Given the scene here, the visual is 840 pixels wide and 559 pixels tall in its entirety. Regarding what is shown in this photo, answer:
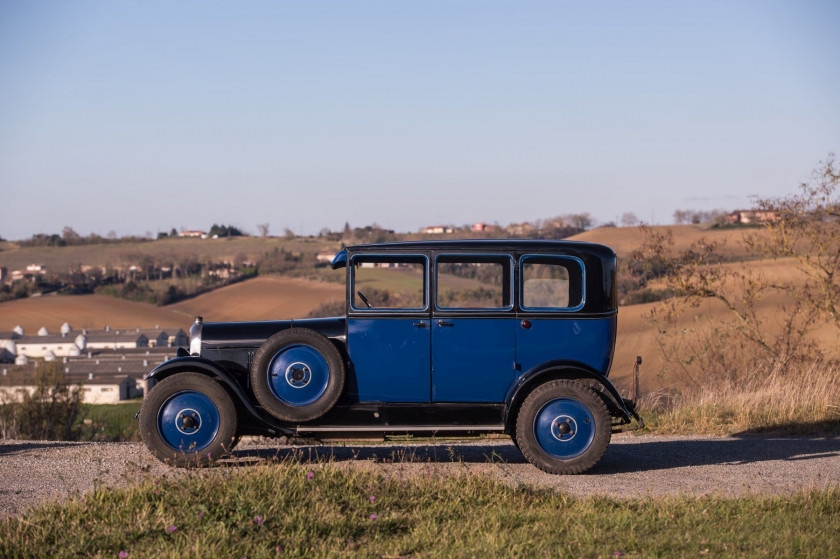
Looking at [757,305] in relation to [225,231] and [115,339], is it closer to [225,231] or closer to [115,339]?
[115,339]

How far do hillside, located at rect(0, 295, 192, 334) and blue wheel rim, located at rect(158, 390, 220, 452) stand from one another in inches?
2144

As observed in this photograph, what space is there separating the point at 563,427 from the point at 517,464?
85 centimetres

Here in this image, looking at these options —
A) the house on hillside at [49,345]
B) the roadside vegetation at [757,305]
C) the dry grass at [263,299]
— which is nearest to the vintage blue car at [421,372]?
the roadside vegetation at [757,305]

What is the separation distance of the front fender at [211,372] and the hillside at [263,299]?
35.7 metres

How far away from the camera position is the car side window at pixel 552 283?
26.8 feet

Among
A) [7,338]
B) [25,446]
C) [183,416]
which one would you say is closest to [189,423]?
[183,416]

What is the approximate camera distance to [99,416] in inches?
1639

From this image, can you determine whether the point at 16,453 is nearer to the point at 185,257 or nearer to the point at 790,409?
the point at 790,409

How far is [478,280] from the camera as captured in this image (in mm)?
9609

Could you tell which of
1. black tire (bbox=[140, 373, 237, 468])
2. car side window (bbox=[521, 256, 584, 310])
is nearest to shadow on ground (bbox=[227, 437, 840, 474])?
black tire (bbox=[140, 373, 237, 468])

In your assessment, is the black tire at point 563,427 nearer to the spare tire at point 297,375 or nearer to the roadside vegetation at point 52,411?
the spare tire at point 297,375

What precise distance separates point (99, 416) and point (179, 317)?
68.3 ft

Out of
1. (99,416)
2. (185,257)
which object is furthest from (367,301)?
(185,257)

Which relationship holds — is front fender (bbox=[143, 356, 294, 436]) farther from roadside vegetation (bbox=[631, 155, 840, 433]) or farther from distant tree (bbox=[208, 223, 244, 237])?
distant tree (bbox=[208, 223, 244, 237])
